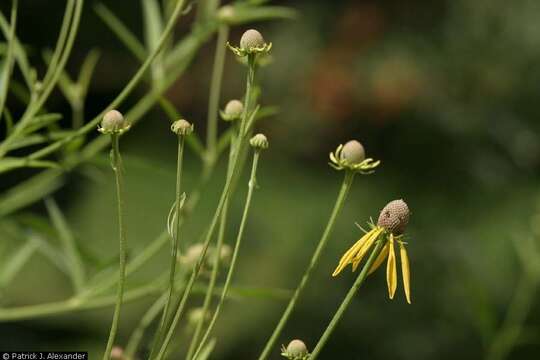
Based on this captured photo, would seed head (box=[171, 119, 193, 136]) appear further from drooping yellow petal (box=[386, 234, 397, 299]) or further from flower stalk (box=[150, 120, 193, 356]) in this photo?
drooping yellow petal (box=[386, 234, 397, 299])

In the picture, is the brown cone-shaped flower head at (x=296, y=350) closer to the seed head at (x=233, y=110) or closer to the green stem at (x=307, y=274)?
the green stem at (x=307, y=274)

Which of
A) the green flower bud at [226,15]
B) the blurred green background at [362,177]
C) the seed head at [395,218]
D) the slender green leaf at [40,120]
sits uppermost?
the blurred green background at [362,177]

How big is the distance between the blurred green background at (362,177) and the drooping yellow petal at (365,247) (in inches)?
50.5

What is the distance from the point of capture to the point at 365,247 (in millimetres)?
464

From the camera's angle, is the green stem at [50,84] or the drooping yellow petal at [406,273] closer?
the drooping yellow petal at [406,273]

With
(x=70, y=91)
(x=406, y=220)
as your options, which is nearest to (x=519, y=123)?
(x=70, y=91)

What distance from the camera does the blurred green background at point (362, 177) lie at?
8.04ft

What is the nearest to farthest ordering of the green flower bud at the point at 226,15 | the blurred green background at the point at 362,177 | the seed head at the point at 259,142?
the seed head at the point at 259,142, the green flower bud at the point at 226,15, the blurred green background at the point at 362,177

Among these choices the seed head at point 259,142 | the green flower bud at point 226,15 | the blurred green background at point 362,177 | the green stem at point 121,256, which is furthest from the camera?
the blurred green background at point 362,177

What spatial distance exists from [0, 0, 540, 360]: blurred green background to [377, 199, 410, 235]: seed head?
1275 mm

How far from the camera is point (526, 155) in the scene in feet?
6.29

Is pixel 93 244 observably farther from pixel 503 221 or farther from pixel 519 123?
pixel 519 123

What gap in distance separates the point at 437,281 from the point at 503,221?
27.2 inches

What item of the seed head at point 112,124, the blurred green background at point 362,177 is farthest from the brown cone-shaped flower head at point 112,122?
the blurred green background at point 362,177
